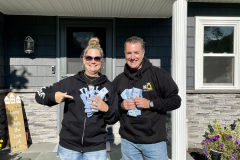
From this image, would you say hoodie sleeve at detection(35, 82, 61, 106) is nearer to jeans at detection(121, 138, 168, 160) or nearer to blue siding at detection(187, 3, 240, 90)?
jeans at detection(121, 138, 168, 160)

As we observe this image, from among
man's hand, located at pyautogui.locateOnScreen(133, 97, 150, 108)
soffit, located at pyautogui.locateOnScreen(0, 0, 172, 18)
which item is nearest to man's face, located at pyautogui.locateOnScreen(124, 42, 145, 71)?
man's hand, located at pyautogui.locateOnScreen(133, 97, 150, 108)

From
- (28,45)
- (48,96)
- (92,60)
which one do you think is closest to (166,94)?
(92,60)

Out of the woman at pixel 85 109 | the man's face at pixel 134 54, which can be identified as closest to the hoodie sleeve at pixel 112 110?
the woman at pixel 85 109

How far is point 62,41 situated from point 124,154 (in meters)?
3.32

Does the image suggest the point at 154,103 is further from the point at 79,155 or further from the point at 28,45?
the point at 28,45

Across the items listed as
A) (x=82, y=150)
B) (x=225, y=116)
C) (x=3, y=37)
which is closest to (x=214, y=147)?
(x=225, y=116)

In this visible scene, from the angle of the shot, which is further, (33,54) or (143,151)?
(33,54)

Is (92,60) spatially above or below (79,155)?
above

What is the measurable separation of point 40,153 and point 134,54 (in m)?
3.10

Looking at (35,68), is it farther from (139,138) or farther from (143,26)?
(139,138)

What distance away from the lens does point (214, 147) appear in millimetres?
3654

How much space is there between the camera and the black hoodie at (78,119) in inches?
70.4

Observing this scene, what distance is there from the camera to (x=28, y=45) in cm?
440

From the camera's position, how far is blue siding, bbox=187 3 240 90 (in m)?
4.46
